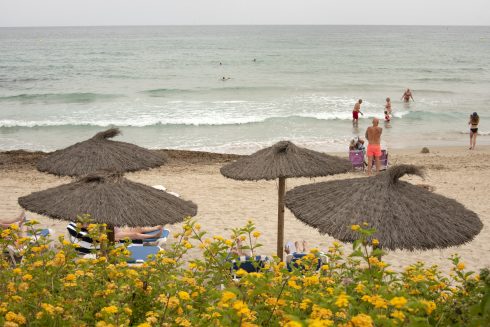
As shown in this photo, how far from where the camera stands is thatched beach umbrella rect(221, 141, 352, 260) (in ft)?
21.9

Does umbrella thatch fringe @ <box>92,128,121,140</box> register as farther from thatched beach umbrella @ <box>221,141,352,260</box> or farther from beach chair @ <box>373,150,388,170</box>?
beach chair @ <box>373,150,388,170</box>

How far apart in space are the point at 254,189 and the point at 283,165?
17.3 feet

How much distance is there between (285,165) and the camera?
6.73 m

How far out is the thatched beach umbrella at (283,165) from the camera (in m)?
6.66

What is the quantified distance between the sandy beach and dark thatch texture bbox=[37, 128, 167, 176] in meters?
2.17

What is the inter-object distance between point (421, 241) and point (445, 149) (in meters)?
13.8

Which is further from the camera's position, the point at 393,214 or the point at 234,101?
the point at 234,101

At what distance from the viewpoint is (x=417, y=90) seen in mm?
32281

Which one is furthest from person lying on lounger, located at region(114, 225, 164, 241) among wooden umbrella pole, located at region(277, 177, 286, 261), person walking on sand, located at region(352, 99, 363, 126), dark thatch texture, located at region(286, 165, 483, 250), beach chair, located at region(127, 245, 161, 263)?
person walking on sand, located at region(352, 99, 363, 126)

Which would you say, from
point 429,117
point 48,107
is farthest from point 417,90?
point 48,107

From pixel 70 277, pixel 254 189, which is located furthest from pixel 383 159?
pixel 70 277

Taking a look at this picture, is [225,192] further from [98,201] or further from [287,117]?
[287,117]

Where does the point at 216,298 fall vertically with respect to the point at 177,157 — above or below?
above

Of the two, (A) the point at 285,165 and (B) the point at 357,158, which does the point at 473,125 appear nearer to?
(B) the point at 357,158
